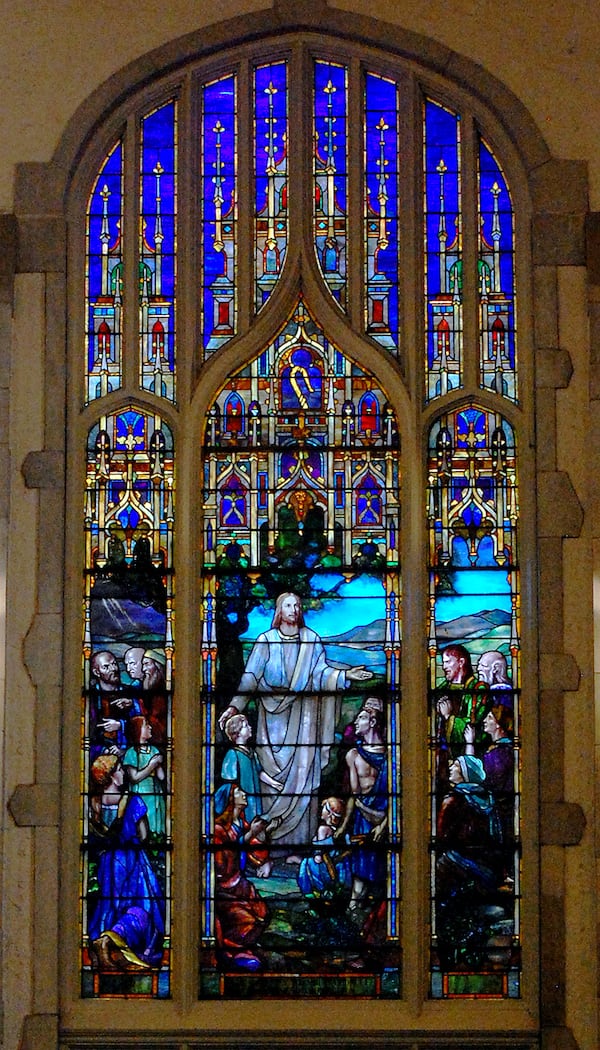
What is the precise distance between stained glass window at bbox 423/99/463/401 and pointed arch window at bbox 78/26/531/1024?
11mm

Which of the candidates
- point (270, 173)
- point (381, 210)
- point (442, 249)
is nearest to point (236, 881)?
point (442, 249)

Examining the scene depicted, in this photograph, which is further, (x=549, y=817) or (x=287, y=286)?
(x=287, y=286)

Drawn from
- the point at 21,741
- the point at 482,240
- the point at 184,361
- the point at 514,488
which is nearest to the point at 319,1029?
the point at 21,741

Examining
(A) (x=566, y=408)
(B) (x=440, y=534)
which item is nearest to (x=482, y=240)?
(A) (x=566, y=408)

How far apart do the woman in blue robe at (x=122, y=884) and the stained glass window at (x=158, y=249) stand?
71.3 inches

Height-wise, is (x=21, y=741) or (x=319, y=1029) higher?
(x=21, y=741)

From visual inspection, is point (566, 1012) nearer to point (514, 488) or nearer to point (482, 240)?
point (514, 488)

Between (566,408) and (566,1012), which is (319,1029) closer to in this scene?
(566,1012)

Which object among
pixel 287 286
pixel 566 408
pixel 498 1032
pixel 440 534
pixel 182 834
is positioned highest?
pixel 287 286

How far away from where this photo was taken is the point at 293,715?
7555mm

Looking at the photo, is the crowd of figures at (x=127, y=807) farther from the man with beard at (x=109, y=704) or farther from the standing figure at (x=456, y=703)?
the standing figure at (x=456, y=703)

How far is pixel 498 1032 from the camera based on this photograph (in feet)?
23.9

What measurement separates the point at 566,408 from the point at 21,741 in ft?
9.35

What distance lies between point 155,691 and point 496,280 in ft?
8.07
